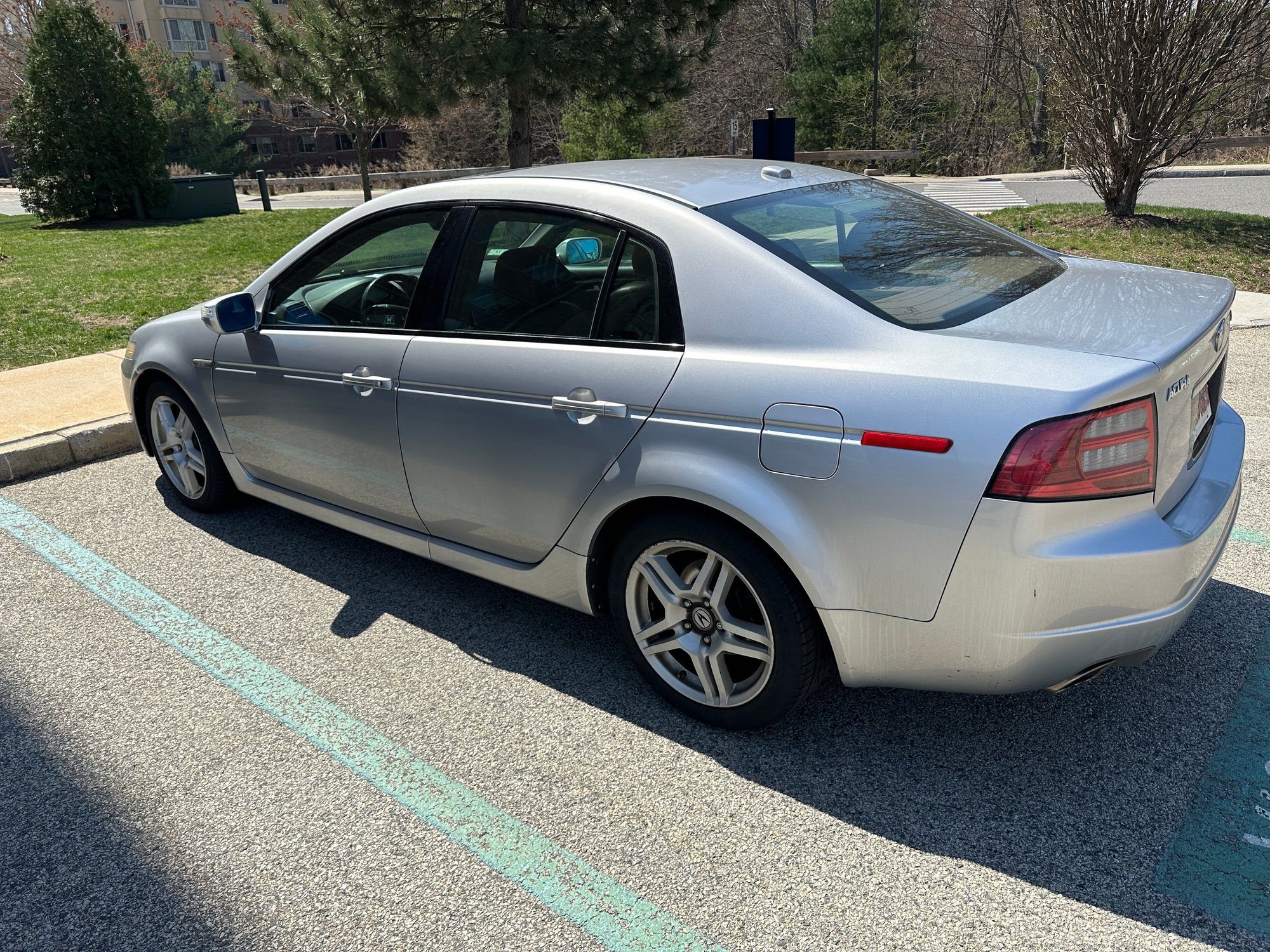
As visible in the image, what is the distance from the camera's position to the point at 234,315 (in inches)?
159

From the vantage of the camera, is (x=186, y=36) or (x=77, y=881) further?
(x=186, y=36)

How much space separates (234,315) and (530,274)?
57.8 inches

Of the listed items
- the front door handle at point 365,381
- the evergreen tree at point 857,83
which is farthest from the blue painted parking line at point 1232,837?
the evergreen tree at point 857,83

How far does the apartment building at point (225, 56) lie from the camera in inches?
2645

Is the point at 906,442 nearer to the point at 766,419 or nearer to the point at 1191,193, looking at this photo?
the point at 766,419

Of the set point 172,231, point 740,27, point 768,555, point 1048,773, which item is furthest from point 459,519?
point 740,27

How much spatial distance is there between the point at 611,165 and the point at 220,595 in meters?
2.38

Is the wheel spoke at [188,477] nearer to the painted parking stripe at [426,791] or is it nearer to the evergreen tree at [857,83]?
the painted parking stripe at [426,791]

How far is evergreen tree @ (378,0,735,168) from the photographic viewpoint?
16.0 metres

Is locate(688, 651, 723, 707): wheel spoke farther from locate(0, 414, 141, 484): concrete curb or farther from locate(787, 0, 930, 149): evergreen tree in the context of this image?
locate(787, 0, 930, 149): evergreen tree

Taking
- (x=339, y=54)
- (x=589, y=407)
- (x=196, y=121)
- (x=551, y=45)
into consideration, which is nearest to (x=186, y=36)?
(x=196, y=121)

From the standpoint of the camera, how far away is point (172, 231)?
18.5m

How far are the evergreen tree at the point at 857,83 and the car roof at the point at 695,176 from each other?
31161 millimetres

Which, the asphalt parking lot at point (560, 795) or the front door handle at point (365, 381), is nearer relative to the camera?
the asphalt parking lot at point (560, 795)
